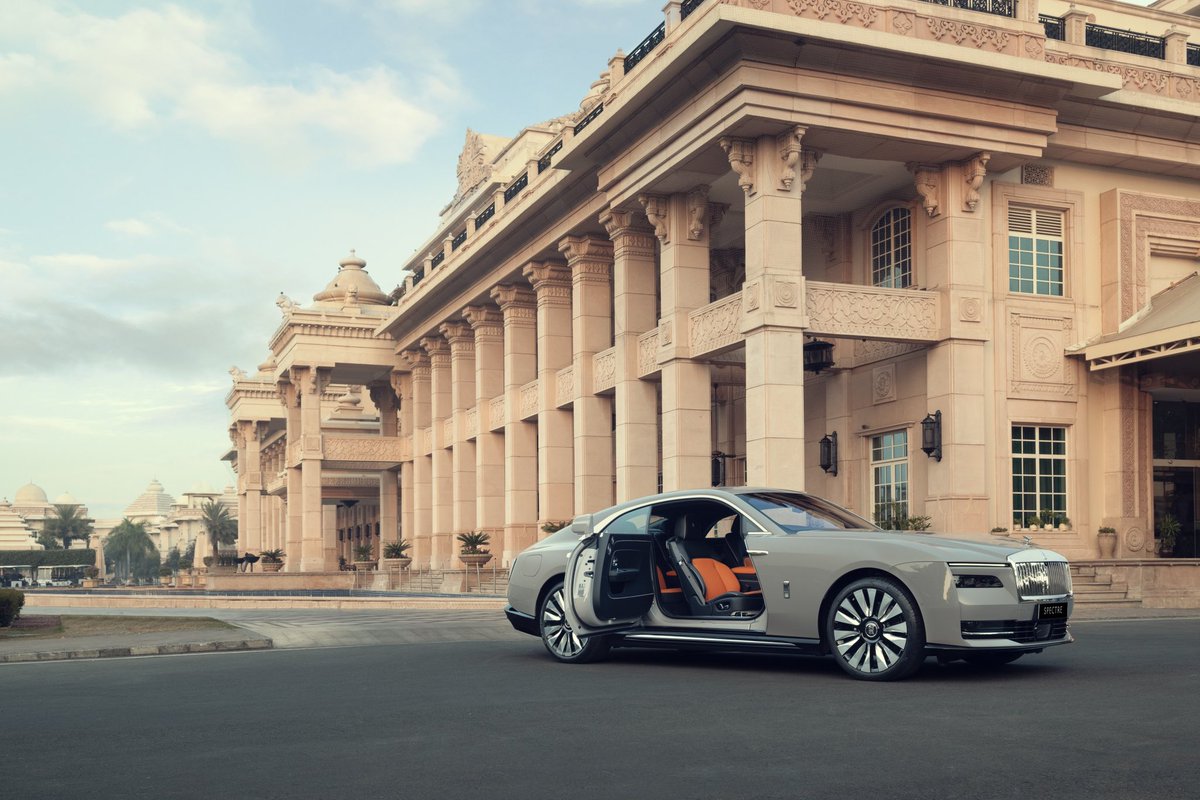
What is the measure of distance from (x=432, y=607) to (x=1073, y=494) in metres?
13.2

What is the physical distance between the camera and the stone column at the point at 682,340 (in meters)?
26.9

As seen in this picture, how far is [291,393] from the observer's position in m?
57.0

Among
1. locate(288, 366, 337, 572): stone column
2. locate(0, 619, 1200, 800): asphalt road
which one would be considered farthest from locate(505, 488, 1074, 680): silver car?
locate(288, 366, 337, 572): stone column

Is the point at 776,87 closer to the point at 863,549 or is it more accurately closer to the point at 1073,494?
the point at 1073,494

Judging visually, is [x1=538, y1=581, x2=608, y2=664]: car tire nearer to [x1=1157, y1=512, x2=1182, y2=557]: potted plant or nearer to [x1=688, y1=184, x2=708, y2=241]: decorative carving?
[x1=688, y1=184, x2=708, y2=241]: decorative carving

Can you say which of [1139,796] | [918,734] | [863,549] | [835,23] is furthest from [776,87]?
[1139,796]

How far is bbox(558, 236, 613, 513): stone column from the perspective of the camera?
1286 inches

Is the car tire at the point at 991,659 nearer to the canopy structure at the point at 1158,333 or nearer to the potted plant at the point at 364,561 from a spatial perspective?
the canopy structure at the point at 1158,333

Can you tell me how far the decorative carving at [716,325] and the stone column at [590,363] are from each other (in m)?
6.53

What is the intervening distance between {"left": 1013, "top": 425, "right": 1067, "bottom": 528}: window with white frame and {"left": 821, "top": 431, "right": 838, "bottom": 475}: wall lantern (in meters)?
3.77

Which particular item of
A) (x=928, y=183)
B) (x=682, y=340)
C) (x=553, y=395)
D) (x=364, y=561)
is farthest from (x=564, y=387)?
(x=364, y=561)

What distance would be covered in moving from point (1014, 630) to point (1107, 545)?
1728 cm

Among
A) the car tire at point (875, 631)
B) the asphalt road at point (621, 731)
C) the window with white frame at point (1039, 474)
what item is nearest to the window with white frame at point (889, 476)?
the window with white frame at point (1039, 474)

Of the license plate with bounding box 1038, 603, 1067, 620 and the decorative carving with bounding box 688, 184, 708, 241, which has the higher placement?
the decorative carving with bounding box 688, 184, 708, 241
